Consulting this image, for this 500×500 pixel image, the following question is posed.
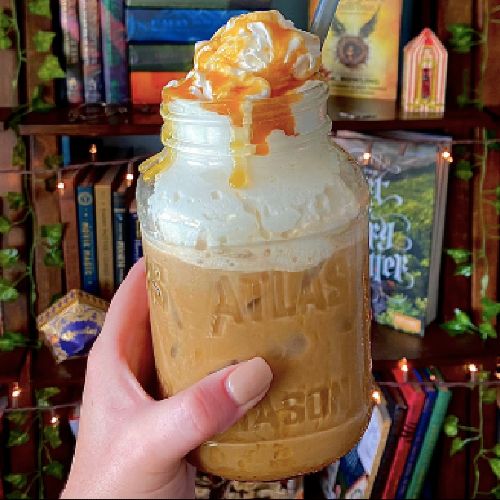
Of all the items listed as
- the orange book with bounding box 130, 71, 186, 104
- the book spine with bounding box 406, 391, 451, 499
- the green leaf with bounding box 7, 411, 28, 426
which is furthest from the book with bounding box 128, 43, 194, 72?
the book spine with bounding box 406, 391, 451, 499

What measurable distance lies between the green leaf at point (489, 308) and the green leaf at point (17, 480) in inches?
37.8

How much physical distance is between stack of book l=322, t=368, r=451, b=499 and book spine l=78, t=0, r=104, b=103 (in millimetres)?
791

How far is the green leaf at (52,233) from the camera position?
1566 mm

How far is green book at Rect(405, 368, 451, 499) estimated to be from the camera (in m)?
1.70

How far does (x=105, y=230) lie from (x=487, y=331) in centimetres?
75

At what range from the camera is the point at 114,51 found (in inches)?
60.3

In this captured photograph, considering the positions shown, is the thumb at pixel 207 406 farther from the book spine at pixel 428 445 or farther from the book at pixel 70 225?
the book spine at pixel 428 445

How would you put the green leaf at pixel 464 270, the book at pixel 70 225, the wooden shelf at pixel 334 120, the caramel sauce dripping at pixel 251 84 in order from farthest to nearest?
the green leaf at pixel 464 270 < the book at pixel 70 225 < the wooden shelf at pixel 334 120 < the caramel sauce dripping at pixel 251 84

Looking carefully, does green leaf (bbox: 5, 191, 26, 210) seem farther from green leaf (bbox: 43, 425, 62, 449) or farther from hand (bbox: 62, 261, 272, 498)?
hand (bbox: 62, 261, 272, 498)

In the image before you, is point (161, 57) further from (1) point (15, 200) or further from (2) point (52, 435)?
(2) point (52, 435)

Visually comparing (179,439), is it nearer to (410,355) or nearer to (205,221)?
(205,221)

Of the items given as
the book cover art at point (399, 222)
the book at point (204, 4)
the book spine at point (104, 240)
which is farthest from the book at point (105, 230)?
the book cover art at point (399, 222)

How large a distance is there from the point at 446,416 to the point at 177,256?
114cm

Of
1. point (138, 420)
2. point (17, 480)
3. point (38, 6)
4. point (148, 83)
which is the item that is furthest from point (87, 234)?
point (138, 420)
